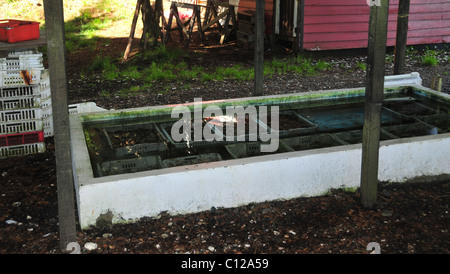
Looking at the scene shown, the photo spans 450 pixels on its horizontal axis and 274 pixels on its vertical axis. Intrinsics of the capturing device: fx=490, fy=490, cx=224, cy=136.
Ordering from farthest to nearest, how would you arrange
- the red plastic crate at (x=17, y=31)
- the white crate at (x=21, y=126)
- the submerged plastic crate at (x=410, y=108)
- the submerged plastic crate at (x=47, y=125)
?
the submerged plastic crate at (x=410, y=108) < the submerged plastic crate at (x=47, y=125) < the white crate at (x=21, y=126) < the red plastic crate at (x=17, y=31)

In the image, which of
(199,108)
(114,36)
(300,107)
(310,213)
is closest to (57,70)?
(310,213)

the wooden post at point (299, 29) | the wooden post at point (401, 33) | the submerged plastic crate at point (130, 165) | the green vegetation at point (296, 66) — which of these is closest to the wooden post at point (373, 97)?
the submerged plastic crate at point (130, 165)

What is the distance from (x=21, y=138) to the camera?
632cm

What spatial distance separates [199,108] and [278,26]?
23.7 feet

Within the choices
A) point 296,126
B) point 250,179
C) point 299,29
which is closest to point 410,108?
point 296,126

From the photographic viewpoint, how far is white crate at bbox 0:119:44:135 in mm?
6110

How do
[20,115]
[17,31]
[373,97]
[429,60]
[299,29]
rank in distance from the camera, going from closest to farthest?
[373,97], [17,31], [20,115], [429,60], [299,29]

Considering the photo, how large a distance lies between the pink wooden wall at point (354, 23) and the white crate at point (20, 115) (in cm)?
775

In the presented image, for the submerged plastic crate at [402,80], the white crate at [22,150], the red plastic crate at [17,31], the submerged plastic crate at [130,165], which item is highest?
the red plastic crate at [17,31]

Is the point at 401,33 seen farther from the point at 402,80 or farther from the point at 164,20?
the point at 164,20

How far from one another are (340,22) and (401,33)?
4.64m

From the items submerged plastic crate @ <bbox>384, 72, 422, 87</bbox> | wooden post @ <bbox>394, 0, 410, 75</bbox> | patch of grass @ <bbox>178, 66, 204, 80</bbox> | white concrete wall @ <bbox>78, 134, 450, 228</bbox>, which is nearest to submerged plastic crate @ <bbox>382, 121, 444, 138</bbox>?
white concrete wall @ <bbox>78, 134, 450, 228</bbox>

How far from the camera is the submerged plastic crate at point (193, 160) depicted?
5393mm

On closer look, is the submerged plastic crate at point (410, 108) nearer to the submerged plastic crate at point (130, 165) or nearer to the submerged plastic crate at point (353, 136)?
the submerged plastic crate at point (353, 136)
